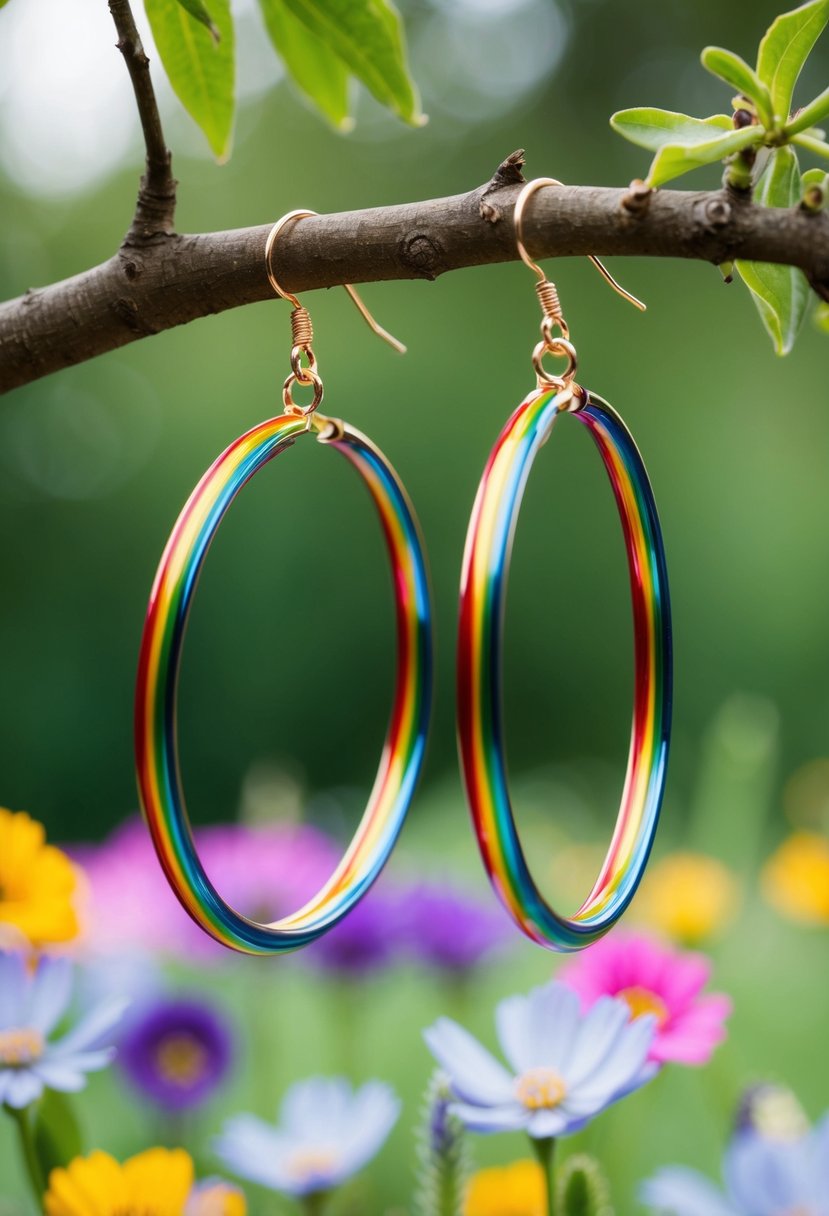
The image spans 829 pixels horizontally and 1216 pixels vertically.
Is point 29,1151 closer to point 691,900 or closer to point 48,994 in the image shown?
point 48,994

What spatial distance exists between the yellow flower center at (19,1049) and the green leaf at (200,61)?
0.88 ft

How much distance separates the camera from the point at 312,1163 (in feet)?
1.15

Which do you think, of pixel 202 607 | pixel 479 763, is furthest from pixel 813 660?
pixel 479 763

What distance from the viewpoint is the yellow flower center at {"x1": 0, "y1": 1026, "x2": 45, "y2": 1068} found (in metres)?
0.34

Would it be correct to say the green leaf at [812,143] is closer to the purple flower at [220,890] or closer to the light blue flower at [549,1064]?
the light blue flower at [549,1064]

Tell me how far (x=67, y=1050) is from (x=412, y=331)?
1.89 metres

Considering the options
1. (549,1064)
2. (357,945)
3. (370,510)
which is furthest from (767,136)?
(370,510)

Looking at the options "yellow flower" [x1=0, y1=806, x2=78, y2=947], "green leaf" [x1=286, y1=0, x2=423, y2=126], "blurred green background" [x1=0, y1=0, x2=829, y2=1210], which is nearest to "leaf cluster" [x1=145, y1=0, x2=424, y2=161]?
"green leaf" [x1=286, y1=0, x2=423, y2=126]

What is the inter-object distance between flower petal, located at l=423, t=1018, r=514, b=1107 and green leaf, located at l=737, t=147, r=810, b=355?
0.68 feet

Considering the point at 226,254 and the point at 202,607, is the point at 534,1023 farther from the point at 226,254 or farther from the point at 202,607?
the point at 202,607

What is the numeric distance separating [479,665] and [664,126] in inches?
5.7

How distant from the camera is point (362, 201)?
7.02ft

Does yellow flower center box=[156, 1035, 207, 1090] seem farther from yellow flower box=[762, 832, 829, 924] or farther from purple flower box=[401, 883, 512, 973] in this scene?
yellow flower box=[762, 832, 829, 924]

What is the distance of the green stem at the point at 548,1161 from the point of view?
31 centimetres
